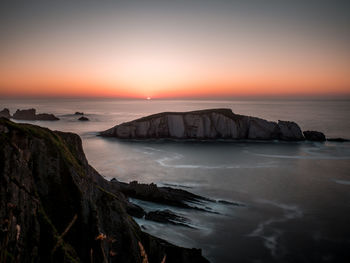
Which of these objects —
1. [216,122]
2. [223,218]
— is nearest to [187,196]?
[223,218]

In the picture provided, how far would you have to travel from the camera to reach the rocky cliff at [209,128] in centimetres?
8469

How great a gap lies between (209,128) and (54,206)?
3009 inches

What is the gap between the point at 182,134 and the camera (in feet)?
284

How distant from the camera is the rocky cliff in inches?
3334

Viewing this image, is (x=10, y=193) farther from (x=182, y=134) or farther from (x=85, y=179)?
(x=182, y=134)

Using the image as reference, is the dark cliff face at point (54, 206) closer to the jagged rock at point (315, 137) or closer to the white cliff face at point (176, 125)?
the white cliff face at point (176, 125)

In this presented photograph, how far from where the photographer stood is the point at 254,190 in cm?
3762

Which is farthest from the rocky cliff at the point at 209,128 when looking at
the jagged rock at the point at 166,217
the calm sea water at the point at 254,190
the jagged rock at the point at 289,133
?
the jagged rock at the point at 166,217

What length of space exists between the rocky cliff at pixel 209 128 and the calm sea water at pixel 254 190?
626 centimetres

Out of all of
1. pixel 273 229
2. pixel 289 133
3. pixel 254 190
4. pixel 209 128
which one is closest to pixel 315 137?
pixel 289 133

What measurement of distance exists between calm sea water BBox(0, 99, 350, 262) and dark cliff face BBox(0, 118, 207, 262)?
955 cm

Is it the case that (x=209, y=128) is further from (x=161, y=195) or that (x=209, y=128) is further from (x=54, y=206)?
(x=54, y=206)

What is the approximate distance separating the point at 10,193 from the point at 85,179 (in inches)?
199

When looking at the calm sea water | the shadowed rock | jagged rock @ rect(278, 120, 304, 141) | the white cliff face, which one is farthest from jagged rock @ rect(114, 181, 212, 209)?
jagged rock @ rect(278, 120, 304, 141)
